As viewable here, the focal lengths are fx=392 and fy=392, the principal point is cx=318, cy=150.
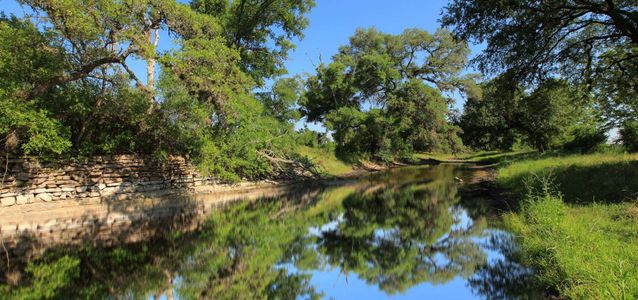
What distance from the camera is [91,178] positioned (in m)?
15.7

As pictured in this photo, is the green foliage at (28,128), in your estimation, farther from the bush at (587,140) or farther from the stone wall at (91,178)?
the bush at (587,140)

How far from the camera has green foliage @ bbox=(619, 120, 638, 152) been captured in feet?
63.6

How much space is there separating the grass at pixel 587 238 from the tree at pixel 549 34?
487 cm

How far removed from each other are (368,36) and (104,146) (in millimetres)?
36261

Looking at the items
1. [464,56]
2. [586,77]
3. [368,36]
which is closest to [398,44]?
[368,36]

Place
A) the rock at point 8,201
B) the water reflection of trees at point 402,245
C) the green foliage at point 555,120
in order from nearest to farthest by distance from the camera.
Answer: the water reflection of trees at point 402,245
the rock at point 8,201
the green foliage at point 555,120

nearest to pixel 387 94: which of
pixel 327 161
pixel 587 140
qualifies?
pixel 327 161

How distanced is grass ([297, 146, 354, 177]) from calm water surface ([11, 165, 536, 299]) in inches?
743

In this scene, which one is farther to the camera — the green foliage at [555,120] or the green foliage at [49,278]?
the green foliage at [555,120]

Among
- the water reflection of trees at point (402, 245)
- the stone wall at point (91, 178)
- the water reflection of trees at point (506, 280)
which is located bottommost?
the water reflection of trees at point (506, 280)

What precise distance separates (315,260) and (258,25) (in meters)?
23.0

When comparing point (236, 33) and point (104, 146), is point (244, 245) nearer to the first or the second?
point (104, 146)

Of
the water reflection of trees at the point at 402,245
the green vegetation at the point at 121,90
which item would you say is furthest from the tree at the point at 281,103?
the water reflection of trees at the point at 402,245

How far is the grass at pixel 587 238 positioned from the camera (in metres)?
5.19
